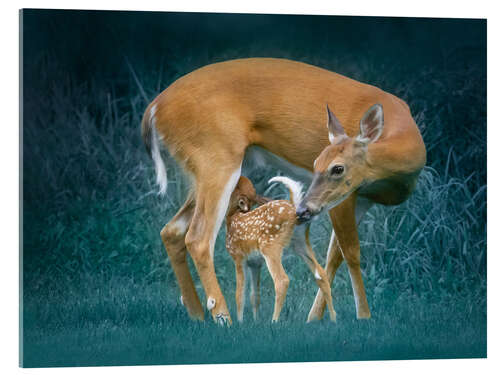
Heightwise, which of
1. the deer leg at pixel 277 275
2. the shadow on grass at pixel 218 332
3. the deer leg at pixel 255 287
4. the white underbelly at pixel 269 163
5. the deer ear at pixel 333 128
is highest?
the deer ear at pixel 333 128

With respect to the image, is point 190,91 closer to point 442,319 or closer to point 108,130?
point 108,130

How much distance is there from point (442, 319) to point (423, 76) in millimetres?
2107

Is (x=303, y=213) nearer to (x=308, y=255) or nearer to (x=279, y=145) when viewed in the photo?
(x=308, y=255)

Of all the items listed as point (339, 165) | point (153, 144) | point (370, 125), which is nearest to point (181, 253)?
point (153, 144)

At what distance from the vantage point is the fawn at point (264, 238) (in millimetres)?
8320

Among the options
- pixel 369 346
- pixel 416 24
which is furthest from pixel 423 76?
pixel 369 346

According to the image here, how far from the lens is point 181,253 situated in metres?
8.81

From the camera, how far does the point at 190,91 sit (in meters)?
8.66

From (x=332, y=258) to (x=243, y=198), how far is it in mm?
1004

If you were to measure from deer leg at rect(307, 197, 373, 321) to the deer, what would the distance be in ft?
0.04

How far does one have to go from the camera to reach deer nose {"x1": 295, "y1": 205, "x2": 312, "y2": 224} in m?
8.23

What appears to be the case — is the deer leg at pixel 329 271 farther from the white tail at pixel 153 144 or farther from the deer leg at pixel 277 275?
the white tail at pixel 153 144

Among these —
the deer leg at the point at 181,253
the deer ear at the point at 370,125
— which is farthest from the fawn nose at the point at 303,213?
the deer leg at the point at 181,253

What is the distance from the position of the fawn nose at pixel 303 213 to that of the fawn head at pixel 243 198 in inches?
19.4
